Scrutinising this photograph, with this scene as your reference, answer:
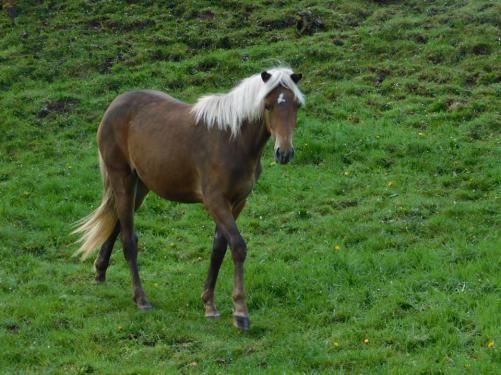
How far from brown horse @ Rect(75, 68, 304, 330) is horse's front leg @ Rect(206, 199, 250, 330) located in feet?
0.04

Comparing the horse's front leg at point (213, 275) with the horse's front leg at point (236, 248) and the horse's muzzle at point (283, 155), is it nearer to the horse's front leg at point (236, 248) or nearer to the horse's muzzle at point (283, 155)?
the horse's front leg at point (236, 248)

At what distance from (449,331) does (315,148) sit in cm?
726

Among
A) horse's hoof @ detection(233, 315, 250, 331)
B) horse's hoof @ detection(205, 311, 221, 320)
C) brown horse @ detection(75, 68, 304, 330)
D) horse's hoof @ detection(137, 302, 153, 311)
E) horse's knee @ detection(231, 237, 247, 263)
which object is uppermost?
brown horse @ detection(75, 68, 304, 330)

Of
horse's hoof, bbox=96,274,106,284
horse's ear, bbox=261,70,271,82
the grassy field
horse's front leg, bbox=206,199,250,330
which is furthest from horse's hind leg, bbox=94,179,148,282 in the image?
horse's ear, bbox=261,70,271,82

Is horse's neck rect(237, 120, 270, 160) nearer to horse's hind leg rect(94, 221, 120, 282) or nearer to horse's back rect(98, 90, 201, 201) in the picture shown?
horse's back rect(98, 90, 201, 201)

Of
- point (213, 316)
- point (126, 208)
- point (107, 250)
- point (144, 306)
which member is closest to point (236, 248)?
point (213, 316)

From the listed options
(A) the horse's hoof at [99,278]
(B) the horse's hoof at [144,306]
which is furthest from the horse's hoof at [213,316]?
(A) the horse's hoof at [99,278]

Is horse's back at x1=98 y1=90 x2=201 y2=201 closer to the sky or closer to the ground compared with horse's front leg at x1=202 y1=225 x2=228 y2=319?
closer to the sky

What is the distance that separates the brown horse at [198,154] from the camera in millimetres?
8383

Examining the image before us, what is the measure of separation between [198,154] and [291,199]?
431 cm

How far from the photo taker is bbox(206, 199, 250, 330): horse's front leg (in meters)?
8.52

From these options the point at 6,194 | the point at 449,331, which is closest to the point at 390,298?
the point at 449,331

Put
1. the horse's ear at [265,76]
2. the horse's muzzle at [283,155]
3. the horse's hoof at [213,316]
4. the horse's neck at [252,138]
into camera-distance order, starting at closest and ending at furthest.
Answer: the horse's muzzle at [283,155] → the horse's ear at [265,76] → the horse's neck at [252,138] → the horse's hoof at [213,316]

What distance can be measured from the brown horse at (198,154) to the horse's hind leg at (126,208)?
13mm
